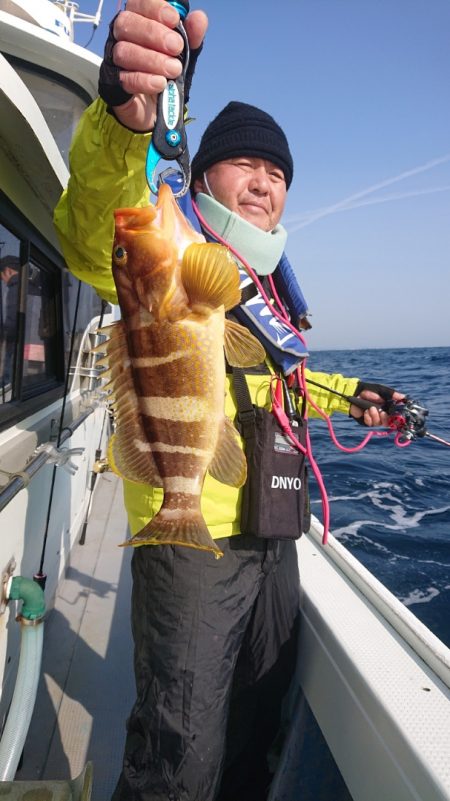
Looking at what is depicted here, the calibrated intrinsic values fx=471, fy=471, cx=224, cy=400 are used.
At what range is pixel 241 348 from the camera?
1.58 meters

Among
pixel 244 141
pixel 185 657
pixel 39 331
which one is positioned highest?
pixel 244 141

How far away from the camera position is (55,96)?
3730 millimetres

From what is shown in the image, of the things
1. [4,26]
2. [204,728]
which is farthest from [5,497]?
[4,26]

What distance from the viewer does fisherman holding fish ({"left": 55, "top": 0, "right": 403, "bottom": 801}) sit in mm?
1369

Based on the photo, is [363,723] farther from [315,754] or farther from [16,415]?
[16,415]

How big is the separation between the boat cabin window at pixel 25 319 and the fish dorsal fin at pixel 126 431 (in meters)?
1.29

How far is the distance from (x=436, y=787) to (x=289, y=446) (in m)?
1.19

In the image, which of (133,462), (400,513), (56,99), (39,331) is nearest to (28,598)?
(133,462)

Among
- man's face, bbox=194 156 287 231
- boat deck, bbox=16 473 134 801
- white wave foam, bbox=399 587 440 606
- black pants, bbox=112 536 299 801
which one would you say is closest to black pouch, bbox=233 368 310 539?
black pants, bbox=112 536 299 801

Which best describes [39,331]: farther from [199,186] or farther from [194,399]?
[194,399]

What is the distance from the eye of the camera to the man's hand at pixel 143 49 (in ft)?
4.02

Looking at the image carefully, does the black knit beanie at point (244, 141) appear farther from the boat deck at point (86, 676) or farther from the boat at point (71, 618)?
the boat deck at point (86, 676)

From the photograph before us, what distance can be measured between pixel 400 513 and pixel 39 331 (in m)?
4.83

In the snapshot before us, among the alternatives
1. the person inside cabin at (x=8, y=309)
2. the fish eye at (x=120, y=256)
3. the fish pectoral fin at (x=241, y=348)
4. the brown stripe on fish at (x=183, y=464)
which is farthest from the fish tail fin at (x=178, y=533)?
the person inside cabin at (x=8, y=309)
